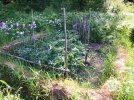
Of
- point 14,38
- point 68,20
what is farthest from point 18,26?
point 68,20

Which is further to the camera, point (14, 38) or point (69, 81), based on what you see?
point (14, 38)

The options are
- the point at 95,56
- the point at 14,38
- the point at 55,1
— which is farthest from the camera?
the point at 55,1

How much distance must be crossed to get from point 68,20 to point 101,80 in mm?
3440

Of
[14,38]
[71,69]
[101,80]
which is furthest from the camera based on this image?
[14,38]

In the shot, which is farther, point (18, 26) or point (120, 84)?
point (18, 26)

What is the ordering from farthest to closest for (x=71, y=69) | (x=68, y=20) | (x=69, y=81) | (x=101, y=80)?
(x=68, y=20) → (x=71, y=69) → (x=101, y=80) → (x=69, y=81)

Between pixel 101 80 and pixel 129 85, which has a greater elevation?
pixel 129 85

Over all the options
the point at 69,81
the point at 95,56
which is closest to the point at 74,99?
the point at 69,81

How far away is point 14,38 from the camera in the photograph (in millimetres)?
7676

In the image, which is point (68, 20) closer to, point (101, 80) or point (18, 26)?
point (18, 26)

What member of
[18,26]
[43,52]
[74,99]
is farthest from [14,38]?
[74,99]

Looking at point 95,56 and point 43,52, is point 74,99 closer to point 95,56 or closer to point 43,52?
point 43,52

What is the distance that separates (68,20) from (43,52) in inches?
101

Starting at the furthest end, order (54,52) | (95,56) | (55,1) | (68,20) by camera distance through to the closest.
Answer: (55,1) → (68,20) → (95,56) → (54,52)
